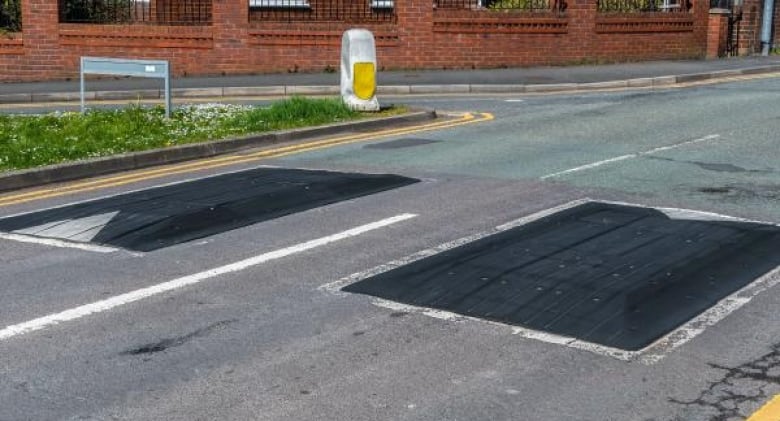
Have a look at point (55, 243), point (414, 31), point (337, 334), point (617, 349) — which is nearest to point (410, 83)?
point (414, 31)

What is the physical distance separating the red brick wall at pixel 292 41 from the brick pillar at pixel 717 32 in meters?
3.63

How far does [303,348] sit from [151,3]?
72.7 feet

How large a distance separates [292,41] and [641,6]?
881 cm

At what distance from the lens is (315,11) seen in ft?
86.5

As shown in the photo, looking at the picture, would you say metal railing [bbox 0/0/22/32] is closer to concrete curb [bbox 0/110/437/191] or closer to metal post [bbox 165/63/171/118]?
metal post [bbox 165/63/171/118]

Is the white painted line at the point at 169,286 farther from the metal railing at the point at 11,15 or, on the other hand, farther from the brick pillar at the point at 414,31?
the metal railing at the point at 11,15

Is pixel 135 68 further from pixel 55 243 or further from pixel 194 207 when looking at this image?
pixel 55 243

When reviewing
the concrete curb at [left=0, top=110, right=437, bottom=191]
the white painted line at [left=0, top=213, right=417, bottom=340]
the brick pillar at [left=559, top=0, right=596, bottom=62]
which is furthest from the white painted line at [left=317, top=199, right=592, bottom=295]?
the brick pillar at [left=559, top=0, right=596, bottom=62]

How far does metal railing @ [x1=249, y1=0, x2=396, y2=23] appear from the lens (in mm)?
26203

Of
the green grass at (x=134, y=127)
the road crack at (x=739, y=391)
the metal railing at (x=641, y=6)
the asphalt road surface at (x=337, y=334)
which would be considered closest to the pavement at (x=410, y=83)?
the metal railing at (x=641, y=6)

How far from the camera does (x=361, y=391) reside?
5.53 metres

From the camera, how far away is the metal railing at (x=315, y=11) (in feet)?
86.0

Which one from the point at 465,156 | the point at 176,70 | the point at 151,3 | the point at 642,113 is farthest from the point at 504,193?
the point at 151,3

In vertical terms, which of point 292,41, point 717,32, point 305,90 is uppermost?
point 717,32
